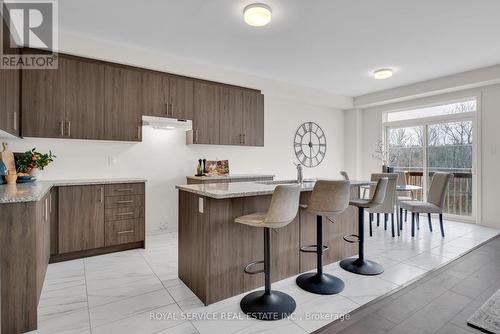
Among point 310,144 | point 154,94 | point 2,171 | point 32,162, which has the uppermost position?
point 154,94

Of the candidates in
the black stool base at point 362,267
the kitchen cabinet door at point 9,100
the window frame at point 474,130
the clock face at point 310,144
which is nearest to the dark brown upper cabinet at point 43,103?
the kitchen cabinet door at point 9,100

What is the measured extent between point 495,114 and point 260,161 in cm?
430

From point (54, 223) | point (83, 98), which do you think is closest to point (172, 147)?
point (83, 98)

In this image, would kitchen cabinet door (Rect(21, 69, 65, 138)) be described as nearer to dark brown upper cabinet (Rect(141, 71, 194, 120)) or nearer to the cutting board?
the cutting board

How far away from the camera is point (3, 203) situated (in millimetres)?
1742

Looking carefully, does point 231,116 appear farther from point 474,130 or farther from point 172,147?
point 474,130

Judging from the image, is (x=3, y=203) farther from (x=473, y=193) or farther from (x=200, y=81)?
(x=473, y=193)

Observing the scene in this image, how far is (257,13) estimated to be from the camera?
270 cm

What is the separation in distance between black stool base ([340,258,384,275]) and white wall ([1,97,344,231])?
9.36 feet

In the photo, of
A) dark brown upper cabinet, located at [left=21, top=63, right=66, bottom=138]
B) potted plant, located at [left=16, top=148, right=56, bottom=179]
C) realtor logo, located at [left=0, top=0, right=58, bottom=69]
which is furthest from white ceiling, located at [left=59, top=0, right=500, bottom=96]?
potted plant, located at [left=16, top=148, right=56, bottom=179]

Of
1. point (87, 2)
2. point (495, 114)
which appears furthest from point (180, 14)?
point (495, 114)

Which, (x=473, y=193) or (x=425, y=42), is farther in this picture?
(x=473, y=193)

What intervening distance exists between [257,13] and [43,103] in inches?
110

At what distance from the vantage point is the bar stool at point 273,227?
200 cm
